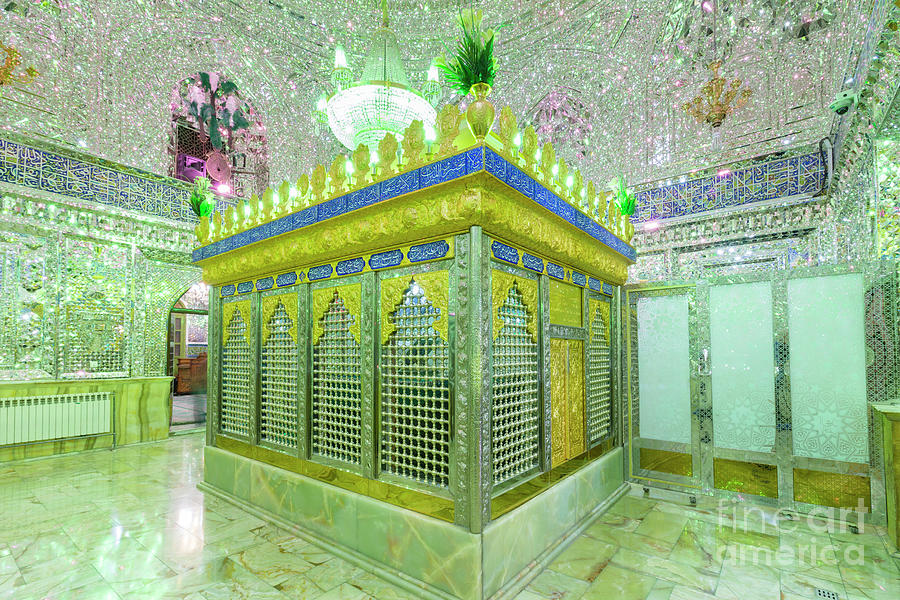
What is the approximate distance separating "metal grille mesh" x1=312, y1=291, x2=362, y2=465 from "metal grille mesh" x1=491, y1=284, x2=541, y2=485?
2.70 ft

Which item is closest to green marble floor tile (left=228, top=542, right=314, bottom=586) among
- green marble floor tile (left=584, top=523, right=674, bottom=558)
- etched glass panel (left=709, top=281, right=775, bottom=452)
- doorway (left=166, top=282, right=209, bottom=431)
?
green marble floor tile (left=584, top=523, right=674, bottom=558)

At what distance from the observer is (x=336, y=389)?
2.55 meters

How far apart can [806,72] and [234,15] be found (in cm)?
678

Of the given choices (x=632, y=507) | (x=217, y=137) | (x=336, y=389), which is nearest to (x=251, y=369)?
(x=336, y=389)

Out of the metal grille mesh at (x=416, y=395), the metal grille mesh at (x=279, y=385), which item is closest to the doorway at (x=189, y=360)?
the metal grille mesh at (x=279, y=385)

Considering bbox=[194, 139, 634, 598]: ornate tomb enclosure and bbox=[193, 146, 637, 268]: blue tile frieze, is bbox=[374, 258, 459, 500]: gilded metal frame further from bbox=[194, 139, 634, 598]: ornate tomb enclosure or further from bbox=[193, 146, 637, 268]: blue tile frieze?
bbox=[193, 146, 637, 268]: blue tile frieze

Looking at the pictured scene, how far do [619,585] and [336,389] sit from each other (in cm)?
177

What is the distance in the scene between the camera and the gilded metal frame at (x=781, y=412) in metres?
2.80

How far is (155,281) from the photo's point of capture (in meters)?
5.64

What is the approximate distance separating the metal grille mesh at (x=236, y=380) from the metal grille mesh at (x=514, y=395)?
203cm

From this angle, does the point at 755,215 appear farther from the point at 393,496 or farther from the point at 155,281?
the point at 155,281

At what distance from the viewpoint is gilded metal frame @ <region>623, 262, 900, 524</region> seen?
280 cm

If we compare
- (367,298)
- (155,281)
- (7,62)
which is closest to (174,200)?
(155,281)

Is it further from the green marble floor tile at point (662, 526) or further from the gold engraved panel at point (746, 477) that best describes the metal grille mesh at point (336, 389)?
the gold engraved panel at point (746, 477)
